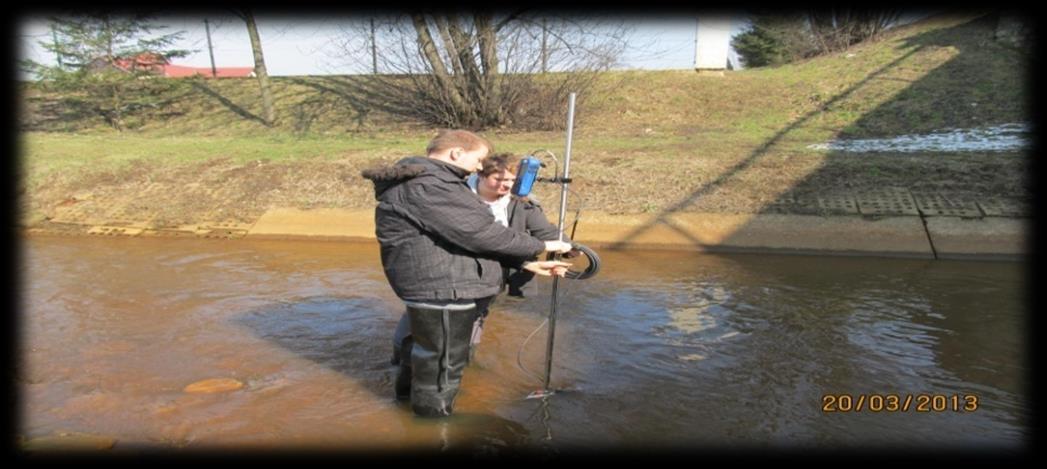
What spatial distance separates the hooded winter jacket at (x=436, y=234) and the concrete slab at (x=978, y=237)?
691cm

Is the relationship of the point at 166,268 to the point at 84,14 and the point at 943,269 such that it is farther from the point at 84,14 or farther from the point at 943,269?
Answer: the point at 84,14

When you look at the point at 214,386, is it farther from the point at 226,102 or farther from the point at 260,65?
the point at 226,102

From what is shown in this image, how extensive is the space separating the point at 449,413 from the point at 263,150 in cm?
1132

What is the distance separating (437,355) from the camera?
4.11 m

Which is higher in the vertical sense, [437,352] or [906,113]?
[906,113]

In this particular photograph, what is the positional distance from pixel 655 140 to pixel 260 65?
467 inches

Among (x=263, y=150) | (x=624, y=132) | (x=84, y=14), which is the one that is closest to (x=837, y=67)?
(x=624, y=132)

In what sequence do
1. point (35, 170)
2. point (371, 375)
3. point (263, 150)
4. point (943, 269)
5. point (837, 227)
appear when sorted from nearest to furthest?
point (371, 375)
point (943, 269)
point (837, 227)
point (35, 170)
point (263, 150)

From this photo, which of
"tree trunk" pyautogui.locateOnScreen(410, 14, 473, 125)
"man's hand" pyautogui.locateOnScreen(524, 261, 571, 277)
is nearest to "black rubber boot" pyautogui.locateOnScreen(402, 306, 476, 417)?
"man's hand" pyautogui.locateOnScreen(524, 261, 571, 277)

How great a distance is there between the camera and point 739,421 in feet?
14.6

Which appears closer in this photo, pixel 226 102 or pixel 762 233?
pixel 762 233

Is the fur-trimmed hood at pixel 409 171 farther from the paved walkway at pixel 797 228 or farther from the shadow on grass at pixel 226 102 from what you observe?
the shadow on grass at pixel 226 102

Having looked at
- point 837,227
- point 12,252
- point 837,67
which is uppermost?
point 837,67

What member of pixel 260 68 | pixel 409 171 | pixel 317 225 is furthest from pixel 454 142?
pixel 260 68
